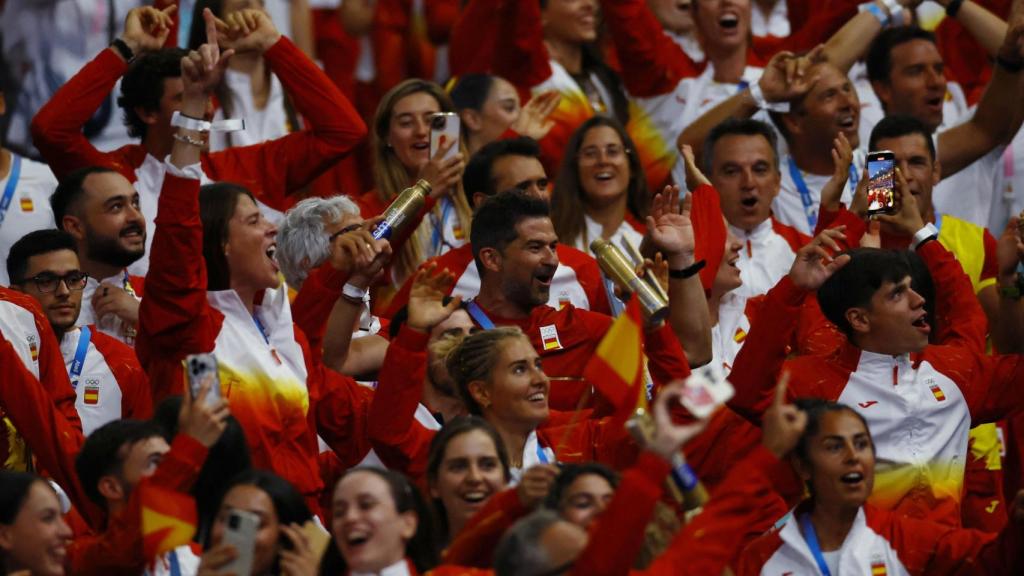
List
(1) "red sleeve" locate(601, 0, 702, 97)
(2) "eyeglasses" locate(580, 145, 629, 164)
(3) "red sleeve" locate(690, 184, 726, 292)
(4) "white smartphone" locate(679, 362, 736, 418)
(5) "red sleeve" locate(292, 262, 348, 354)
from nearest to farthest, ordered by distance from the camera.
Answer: (4) "white smartphone" locate(679, 362, 736, 418) → (5) "red sleeve" locate(292, 262, 348, 354) → (3) "red sleeve" locate(690, 184, 726, 292) → (2) "eyeglasses" locate(580, 145, 629, 164) → (1) "red sleeve" locate(601, 0, 702, 97)

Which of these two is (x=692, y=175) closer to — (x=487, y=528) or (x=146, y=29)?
(x=146, y=29)

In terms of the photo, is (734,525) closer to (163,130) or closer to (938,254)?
(938,254)

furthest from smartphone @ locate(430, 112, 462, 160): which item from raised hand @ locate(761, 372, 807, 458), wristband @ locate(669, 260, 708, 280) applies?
raised hand @ locate(761, 372, 807, 458)

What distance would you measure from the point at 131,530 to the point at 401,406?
128 cm

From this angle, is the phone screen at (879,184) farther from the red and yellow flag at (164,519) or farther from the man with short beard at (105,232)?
the red and yellow flag at (164,519)

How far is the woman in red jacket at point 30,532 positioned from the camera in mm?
6742

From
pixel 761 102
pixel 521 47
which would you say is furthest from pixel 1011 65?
pixel 521 47

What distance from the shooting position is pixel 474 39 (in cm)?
1153

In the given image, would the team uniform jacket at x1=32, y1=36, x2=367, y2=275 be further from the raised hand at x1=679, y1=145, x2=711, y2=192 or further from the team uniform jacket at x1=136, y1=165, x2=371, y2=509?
the raised hand at x1=679, y1=145, x2=711, y2=192

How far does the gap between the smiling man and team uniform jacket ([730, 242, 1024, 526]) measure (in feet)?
7.58

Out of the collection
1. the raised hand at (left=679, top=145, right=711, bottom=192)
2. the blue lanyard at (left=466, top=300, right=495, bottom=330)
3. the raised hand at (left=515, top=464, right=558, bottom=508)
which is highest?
the raised hand at (left=679, top=145, right=711, bottom=192)

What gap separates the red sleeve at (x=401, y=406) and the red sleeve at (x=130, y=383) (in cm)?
94

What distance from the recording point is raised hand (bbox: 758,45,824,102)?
10211 mm

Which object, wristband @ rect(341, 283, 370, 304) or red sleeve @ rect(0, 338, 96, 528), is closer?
red sleeve @ rect(0, 338, 96, 528)
